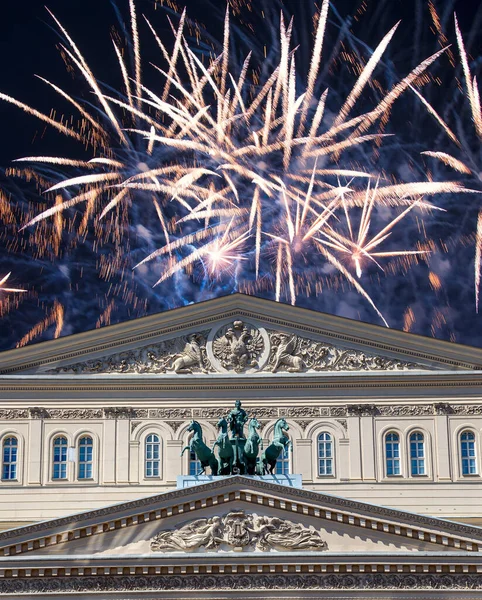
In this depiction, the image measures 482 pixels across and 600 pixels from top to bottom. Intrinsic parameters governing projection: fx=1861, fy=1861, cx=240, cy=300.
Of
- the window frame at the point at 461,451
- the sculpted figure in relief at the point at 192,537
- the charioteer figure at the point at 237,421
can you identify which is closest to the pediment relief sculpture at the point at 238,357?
the window frame at the point at 461,451

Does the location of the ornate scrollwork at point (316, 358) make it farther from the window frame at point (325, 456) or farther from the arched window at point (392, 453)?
the arched window at point (392, 453)

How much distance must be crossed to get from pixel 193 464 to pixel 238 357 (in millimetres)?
4703

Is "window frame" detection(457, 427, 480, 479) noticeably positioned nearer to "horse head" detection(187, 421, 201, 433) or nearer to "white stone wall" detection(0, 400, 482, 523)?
"white stone wall" detection(0, 400, 482, 523)

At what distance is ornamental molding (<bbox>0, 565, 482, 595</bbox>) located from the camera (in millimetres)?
63969

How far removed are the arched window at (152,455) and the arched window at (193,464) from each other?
132 centimetres

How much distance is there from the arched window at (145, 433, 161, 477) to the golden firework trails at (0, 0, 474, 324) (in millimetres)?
13664

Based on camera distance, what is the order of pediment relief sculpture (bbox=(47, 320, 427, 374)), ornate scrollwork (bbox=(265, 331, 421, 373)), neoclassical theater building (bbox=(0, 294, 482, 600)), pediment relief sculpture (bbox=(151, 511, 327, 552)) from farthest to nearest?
1. ornate scrollwork (bbox=(265, 331, 421, 373))
2. pediment relief sculpture (bbox=(47, 320, 427, 374))
3. neoclassical theater building (bbox=(0, 294, 482, 600))
4. pediment relief sculpture (bbox=(151, 511, 327, 552))

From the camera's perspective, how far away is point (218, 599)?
6419 centimetres

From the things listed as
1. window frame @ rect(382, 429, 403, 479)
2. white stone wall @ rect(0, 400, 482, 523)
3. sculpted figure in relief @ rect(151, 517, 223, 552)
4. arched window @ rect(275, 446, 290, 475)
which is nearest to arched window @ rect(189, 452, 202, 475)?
white stone wall @ rect(0, 400, 482, 523)

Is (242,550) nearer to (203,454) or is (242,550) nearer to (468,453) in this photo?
(203,454)

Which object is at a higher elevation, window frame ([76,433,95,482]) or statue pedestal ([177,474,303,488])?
window frame ([76,433,95,482])

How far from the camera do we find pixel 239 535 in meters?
64.6

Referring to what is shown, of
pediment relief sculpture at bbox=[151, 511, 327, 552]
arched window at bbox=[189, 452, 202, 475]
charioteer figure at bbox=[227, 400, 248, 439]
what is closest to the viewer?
pediment relief sculpture at bbox=[151, 511, 327, 552]

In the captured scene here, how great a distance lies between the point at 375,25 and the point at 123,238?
1617 centimetres
